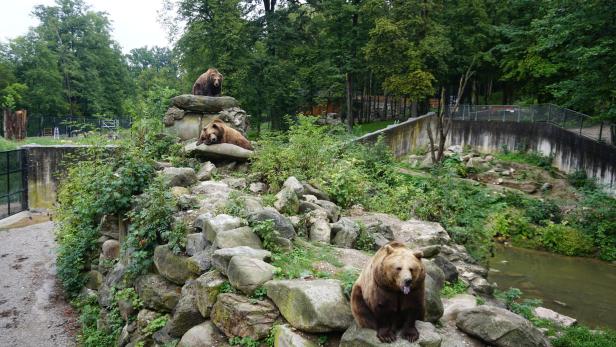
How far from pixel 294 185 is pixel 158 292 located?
8.41 feet

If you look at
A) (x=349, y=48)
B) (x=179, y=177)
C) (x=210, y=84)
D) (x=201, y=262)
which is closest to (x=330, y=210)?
(x=201, y=262)

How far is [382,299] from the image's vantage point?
3.71m

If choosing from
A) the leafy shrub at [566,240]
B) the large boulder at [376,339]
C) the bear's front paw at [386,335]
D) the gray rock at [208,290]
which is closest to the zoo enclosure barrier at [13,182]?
the gray rock at [208,290]

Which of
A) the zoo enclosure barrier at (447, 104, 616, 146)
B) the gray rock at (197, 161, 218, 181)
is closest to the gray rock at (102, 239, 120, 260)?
the gray rock at (197, 161, 218, 181)

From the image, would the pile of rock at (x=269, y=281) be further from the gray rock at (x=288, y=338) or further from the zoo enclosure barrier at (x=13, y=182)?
the zoo enclosure barrier at (x=13, y=182)

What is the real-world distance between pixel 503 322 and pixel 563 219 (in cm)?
1342

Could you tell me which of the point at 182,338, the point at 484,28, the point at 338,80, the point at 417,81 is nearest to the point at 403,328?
the point at 182,338

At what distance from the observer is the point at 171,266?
6199mm

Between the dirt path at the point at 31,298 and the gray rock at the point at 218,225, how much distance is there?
13.4 feet

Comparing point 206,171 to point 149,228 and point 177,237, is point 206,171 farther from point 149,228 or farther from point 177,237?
point 177,237

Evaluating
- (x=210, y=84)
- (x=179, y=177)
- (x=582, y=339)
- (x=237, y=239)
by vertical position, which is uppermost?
(x=210, y=84)

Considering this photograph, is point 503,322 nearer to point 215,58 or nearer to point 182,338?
point 182,338

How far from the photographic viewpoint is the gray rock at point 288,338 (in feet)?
13.6

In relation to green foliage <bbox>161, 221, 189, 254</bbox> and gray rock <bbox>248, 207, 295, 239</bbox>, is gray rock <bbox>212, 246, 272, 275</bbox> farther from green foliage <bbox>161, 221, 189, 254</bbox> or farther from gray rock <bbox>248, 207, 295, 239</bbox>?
green foliage <bbox>161, 221, 189, 254</bbox>
